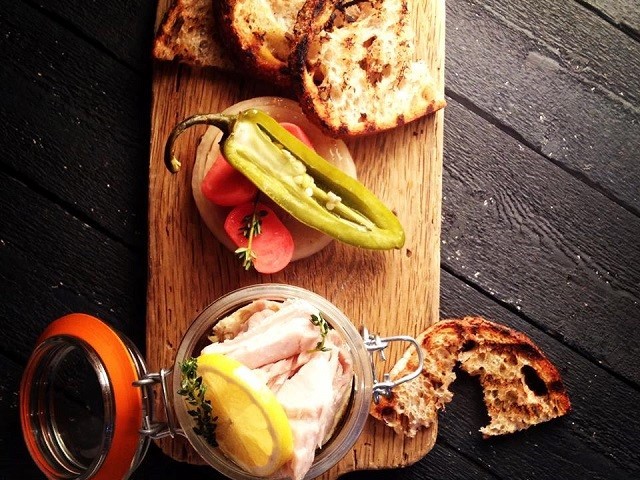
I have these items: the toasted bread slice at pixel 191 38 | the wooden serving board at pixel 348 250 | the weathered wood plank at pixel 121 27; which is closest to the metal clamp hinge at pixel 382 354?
the wooden serving board at pixel 348 250

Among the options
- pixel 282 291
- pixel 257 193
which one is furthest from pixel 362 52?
pixel 282 291

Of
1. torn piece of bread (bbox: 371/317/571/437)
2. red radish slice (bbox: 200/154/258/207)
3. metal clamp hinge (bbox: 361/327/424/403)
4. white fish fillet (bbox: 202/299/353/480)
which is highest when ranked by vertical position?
red radish slice (bbox: 200/154/258/207)

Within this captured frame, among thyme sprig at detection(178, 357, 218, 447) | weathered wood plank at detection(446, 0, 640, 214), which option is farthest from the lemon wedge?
weathered wood plank at detection(446, 0, 640, 214)

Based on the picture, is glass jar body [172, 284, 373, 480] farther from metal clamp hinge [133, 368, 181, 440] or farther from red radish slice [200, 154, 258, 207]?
red radish slice [200, 154, 258, 207]

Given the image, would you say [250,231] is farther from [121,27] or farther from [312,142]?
[121,27]

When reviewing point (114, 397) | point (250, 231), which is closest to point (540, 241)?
point (250, 231)

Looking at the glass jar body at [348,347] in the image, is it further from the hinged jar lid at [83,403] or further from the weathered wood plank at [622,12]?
the weathered wood plank at [622,12]

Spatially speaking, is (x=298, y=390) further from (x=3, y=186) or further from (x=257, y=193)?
(x=3, y=186)

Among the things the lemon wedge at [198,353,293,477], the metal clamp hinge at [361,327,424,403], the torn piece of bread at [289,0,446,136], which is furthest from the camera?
the torn piece of bread at [289,0,446,136]
